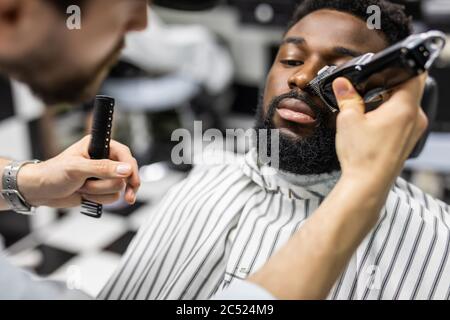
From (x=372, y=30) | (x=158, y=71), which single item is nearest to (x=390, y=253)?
(x=372, y=30)

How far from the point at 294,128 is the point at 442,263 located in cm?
44

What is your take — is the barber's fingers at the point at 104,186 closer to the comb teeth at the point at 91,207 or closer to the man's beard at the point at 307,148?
the comb teeth at the point at 91,207

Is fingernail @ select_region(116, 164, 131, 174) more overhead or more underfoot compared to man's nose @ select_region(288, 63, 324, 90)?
more underfoot

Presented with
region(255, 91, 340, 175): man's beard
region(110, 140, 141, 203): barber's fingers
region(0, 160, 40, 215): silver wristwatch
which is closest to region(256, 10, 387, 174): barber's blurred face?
region(255, 91, 340, 175): man's beard

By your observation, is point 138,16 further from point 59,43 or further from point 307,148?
point 307,148

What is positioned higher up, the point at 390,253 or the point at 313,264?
the point at 313,264

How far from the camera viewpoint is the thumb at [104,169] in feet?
3.18

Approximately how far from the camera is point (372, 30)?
1137 mm

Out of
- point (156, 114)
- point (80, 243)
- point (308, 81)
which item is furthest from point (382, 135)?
point (156, 114)

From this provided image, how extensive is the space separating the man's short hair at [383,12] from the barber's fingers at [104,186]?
0.58m

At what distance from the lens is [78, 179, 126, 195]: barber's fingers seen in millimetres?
996

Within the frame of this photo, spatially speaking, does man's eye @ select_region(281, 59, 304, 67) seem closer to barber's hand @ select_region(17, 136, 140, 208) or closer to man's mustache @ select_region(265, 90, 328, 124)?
man's mustache @ select_region(265, 90, 328, 124)

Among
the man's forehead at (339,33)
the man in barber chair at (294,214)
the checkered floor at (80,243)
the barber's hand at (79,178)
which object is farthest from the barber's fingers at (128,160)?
the checkered floor at (80,243)
